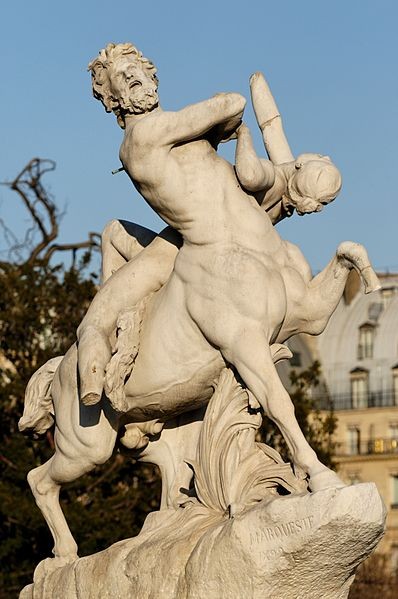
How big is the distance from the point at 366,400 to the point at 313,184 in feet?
176

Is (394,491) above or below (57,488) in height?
below

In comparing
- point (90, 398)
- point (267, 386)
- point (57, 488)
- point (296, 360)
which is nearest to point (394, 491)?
point (296, 360)

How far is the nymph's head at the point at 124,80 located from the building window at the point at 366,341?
180 ft

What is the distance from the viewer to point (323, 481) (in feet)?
28.6

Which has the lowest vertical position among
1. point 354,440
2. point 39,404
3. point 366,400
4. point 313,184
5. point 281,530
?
point 354,440

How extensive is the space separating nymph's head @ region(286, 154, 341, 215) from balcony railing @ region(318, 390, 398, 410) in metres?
52.3

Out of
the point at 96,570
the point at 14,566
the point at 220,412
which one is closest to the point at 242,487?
the point at 220,412

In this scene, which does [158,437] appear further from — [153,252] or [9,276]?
[9,276]

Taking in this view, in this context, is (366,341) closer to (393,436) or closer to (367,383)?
(367,383)

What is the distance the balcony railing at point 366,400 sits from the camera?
61.8 m

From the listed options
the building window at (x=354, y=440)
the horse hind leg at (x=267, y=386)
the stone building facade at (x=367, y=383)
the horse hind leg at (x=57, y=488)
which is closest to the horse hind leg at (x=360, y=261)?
the horse hind leg at (x=267, y=386)

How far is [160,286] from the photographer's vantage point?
32.2ft

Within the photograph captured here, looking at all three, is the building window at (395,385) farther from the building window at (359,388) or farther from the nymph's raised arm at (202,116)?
the nymph's raised arm at (202,116)

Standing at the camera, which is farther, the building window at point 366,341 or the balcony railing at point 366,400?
the building window at point 366,341
